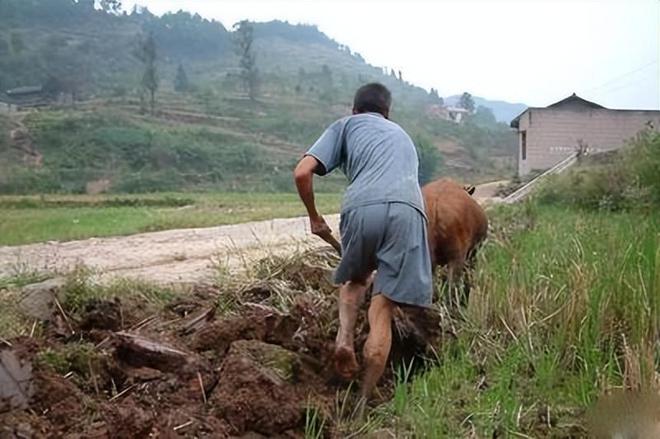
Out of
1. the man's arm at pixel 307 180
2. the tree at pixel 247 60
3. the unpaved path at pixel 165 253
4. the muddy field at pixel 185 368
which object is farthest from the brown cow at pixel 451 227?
the tree at pixel 247 60

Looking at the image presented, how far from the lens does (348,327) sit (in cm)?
428

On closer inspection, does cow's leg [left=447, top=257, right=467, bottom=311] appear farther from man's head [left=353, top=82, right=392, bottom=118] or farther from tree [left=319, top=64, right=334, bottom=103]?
tree [left=319, top=64, right=334, bottom=103]

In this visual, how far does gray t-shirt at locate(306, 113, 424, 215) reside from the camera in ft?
14.1

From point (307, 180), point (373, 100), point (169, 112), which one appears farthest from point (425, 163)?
point (169, 112)

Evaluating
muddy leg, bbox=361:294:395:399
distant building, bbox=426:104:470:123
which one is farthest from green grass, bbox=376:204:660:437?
distant building, bbox=426:104:470:123

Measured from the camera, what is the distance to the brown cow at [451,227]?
5.93 meters

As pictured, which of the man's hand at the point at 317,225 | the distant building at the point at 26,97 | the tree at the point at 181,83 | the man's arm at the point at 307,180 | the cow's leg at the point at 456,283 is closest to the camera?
the man's arm at the point at 307,180

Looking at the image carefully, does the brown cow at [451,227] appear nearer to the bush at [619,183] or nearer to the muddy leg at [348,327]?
the muddy leg at [348,327]

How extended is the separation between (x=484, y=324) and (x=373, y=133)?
1220 millimetres

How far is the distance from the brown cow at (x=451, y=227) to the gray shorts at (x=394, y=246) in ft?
4.68

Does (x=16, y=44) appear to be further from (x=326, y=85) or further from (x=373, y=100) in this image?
(x=373, y=100)

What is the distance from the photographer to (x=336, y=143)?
4539 mm

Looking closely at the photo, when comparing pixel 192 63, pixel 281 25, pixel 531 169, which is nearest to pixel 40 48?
pixel 192 63

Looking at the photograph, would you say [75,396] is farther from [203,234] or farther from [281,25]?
[281,25]
